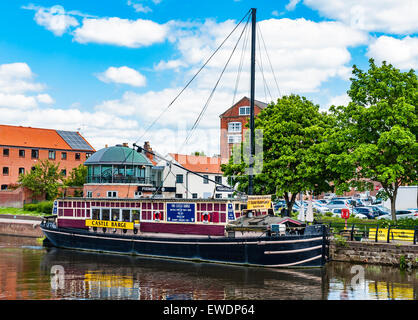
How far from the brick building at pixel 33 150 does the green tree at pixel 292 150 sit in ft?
130

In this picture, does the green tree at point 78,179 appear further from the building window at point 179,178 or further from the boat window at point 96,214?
the boat window at point 96,214

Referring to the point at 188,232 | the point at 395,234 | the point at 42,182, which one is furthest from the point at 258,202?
the point at 42,182

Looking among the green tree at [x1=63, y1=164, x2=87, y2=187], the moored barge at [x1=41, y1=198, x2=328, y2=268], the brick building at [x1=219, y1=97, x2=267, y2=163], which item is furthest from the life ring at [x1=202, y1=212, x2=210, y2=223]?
the brick building at [x1=219, y1=97, x2=267, y2=163]

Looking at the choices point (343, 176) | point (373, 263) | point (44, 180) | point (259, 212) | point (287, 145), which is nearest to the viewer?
point (373, 263)

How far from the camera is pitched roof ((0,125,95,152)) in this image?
2896 inches

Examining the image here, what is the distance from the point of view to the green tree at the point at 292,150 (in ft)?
130

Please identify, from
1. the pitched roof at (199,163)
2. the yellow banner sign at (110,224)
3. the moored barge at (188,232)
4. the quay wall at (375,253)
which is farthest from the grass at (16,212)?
the quay wall at (375,253)

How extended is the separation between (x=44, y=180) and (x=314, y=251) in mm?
43696

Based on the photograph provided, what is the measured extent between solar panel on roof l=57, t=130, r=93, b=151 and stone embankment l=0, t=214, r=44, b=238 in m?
28.4

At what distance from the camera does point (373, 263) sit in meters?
31.4

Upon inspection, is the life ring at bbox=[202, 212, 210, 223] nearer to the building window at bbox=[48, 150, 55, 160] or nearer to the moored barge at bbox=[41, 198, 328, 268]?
the moored barge at bbox=[41, 198, 328, 268]

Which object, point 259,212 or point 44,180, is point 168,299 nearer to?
point 259,212

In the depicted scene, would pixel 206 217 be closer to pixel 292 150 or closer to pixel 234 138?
pixel 292 150
